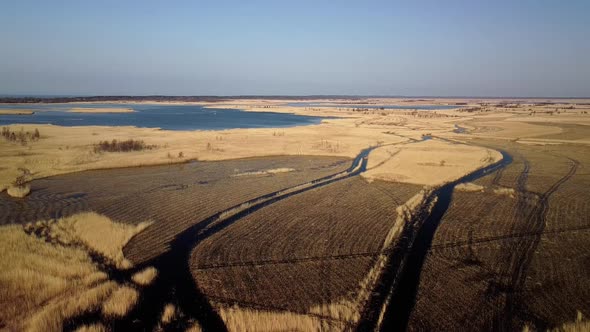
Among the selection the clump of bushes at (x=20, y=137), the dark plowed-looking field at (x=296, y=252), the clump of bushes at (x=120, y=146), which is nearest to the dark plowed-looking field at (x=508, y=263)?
the dark plowed-looking field at (x=296, y=252)

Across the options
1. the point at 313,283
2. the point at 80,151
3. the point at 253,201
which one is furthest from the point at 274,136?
the point at 313,283

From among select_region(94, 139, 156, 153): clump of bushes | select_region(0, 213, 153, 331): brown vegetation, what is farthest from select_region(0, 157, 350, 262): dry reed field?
select_region(94, 139, 156, 153): clump of bushes

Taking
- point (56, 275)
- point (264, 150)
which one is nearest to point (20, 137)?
point (264, 150)

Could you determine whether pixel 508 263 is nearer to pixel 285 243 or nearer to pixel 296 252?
pixel 296 252

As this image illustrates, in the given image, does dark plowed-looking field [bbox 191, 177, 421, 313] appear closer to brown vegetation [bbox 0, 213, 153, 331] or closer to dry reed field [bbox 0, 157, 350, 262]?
dry reed field [bbox 0, 157, 350, 262]

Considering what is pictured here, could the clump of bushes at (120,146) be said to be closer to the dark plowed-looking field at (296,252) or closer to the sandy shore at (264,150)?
the sandy shore at (264,150)
